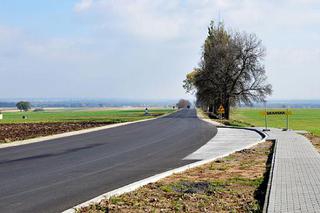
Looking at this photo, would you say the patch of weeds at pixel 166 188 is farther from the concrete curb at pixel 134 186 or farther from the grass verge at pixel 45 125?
the grass verge at pixel 45 125

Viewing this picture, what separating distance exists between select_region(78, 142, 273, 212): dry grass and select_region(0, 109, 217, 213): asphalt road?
962 millimetres

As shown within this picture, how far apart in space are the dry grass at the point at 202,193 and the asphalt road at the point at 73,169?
962 millimetres

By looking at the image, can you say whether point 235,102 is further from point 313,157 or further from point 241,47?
point 313,157

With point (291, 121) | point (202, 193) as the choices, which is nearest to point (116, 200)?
point (202, 193)

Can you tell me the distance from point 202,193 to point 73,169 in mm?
5677

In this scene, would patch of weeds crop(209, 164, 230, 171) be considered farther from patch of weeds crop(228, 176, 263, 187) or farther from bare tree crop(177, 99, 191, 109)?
bare tree crop(177, 99, 191, 109)

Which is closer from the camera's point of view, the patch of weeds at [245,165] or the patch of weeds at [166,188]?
the patch of weeds at [166,188]

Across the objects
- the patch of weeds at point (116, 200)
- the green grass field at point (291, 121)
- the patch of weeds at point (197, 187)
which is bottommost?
the green grass field at point (291, 121)

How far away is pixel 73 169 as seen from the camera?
1439cm

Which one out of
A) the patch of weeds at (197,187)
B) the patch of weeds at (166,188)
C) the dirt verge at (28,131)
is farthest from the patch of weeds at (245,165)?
the dirt verge at (28,131)

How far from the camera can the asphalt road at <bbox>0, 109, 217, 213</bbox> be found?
32.1 ft

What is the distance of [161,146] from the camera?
70.8 ft

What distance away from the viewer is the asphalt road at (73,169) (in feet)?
32.1

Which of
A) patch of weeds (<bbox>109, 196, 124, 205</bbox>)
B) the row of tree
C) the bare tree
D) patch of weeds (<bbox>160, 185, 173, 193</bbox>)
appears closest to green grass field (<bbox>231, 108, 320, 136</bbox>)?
the row of tree
